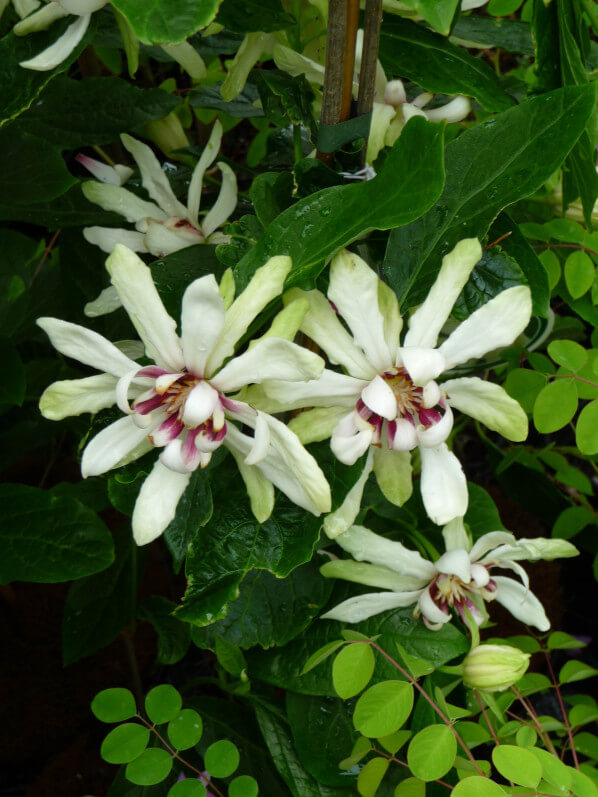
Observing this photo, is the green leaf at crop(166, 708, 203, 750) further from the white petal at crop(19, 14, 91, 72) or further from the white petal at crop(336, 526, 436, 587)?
the white petal at crop(19, 14, 91, 72)

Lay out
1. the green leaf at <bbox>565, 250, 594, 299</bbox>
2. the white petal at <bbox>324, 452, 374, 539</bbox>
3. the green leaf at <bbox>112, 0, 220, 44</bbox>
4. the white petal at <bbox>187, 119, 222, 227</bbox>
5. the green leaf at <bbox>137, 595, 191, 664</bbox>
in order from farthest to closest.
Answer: the green leaf at <bbox>137, 595, 191, 664</bbox> < the green leaf at <bbox>565, 250, 594, 299</bbox> < the white petal at <bbox>187, 119, 222, 227</bbox> < the white petal at <bbox>324, 452, 374, 539</bbox> < the green leaf at <bbox>112, 0, 220, 44</bbox>

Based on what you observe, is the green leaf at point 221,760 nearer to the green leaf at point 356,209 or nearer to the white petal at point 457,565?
the white petal at point 457,565

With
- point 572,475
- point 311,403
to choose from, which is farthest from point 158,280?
point 572,475

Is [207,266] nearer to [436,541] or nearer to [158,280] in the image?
[158,280]

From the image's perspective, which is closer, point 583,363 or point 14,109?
point 14,109

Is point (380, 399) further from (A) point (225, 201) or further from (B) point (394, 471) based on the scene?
(A) point (225, 201)

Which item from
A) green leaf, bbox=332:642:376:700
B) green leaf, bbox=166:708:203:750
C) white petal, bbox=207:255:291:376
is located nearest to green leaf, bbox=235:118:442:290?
white petal, bbox=207:255:291:376

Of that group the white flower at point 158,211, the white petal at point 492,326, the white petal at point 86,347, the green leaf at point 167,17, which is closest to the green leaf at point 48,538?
the white flower at point 158,211

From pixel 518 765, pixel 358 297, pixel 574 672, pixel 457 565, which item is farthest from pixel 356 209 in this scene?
pixel 574 672
